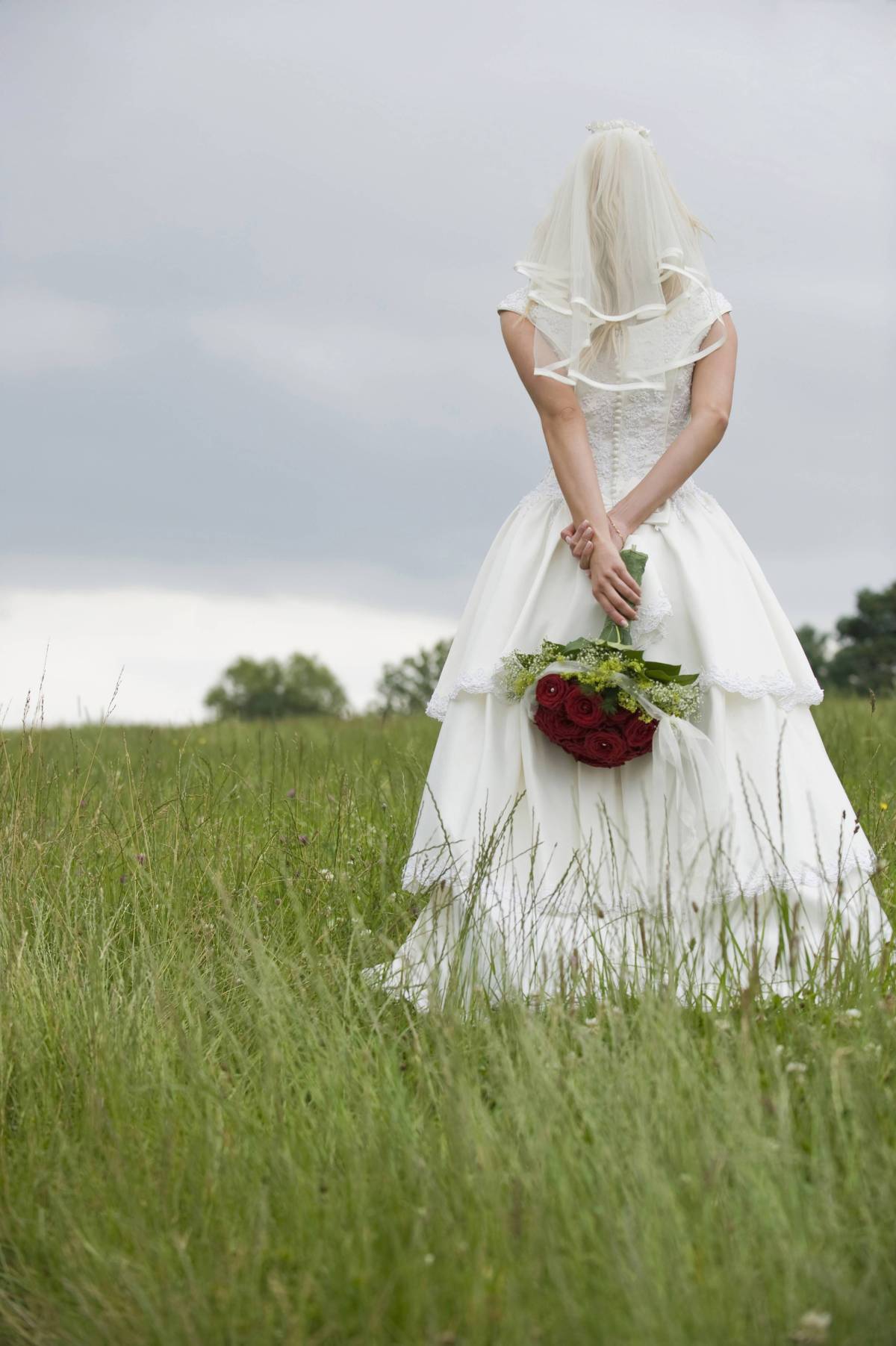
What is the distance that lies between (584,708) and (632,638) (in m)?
0.43

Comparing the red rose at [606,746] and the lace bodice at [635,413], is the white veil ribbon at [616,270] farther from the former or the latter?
the red rose at [606,746]

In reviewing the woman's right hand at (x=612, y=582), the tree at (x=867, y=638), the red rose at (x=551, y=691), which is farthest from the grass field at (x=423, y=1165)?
the tree at (x=867, y=638)

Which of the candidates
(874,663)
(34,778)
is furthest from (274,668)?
(34,778)

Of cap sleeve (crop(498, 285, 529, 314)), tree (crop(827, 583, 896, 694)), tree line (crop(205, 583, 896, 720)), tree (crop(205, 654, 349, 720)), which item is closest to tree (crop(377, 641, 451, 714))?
tree line (crop(205, 583, 896, 720))

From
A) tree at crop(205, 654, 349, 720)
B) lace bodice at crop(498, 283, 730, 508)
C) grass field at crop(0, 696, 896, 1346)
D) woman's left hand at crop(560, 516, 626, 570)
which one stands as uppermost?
tree at crop(205, 654, 349, 720)

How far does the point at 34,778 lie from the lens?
6.29 meters

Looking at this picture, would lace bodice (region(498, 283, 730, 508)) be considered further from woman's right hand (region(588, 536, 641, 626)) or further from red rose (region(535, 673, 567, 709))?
red rose (region(535, 673, 567, 709))

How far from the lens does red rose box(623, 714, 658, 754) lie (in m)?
4.17

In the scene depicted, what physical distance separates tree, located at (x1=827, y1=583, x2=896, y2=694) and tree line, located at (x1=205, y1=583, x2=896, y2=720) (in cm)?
2

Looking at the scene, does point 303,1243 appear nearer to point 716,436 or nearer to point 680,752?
point 680,752

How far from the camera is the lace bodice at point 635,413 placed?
4.61 metres

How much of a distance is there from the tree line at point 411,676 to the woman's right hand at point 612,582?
1325 mm

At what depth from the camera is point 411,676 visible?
1255 centimetres

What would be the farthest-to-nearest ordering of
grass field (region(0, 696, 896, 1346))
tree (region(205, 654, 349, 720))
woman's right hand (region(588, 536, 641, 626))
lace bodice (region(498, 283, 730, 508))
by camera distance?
1. tree (region(205, 654, 349, 720))
2. lace bodice (region(498, 283, 730, 508))
3. woman's right hand (region(588, 536, 641, 626))
4. grass field (region(0, 696, 896, 1346))
